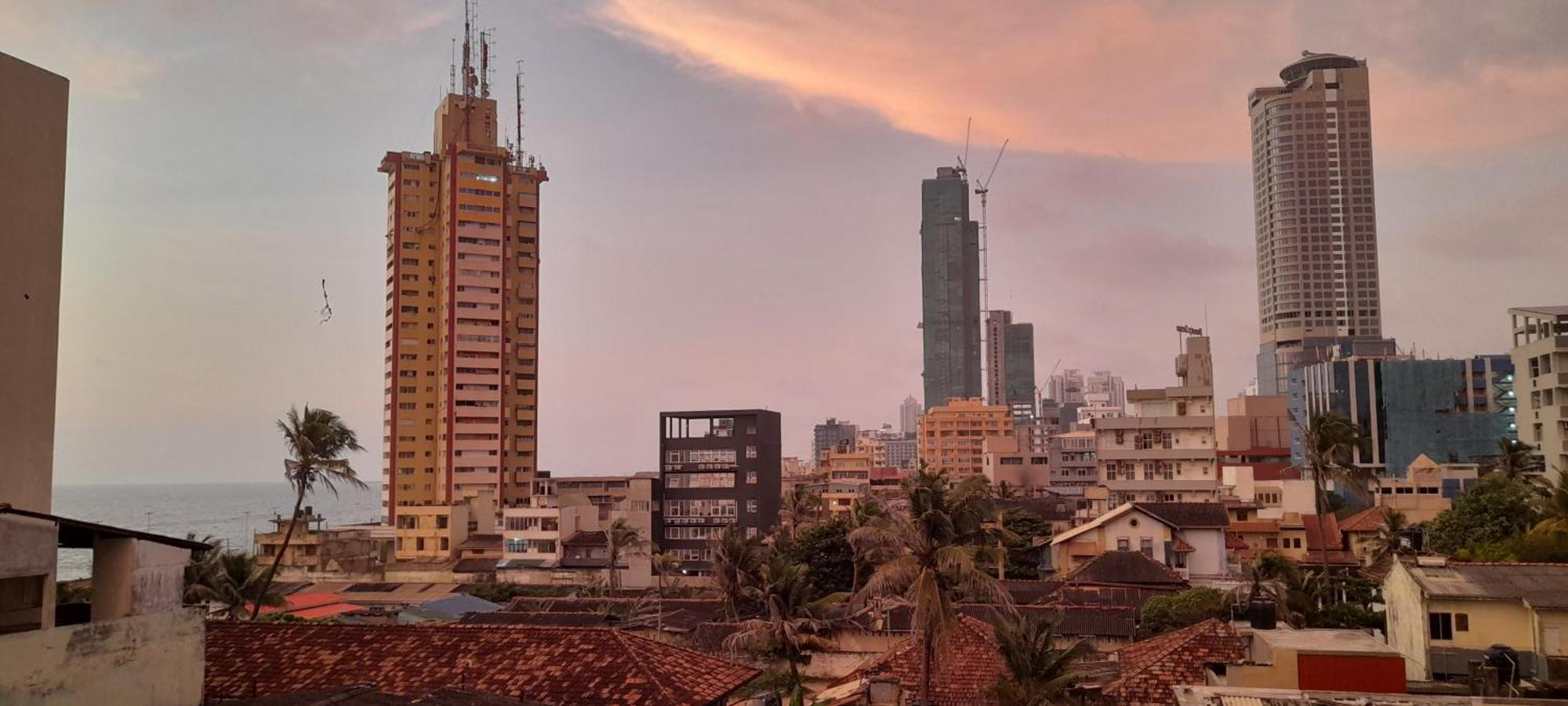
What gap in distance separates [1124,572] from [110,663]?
1738 inches

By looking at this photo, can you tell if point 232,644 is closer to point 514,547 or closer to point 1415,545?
point 1415,545

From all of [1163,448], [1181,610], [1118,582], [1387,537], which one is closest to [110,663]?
[1181,610]

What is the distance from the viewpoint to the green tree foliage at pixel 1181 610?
41.0 m

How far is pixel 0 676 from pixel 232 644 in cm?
1119

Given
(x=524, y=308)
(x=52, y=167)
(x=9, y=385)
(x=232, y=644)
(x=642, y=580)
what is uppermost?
(x=524, y=308)

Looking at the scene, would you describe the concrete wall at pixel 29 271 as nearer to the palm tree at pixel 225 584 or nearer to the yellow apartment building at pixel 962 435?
the palm tree at pixel 225 584

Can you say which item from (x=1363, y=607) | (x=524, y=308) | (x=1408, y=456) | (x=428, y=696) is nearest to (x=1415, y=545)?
(x=1363, y=607)

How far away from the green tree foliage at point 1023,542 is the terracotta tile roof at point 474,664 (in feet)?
139

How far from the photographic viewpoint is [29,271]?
18.8 meters

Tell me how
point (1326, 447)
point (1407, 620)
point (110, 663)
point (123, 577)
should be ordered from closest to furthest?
point (110, 663), point (123, 577), point (1407, 620), point (1326, 447)

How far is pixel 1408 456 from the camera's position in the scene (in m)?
107

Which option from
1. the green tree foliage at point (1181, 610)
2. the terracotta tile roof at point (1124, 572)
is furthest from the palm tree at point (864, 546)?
the green tree foliage at point (1181, 610)

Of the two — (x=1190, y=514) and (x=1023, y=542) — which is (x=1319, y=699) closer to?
(x=1190, y=514)

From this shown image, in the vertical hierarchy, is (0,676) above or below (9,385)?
below
